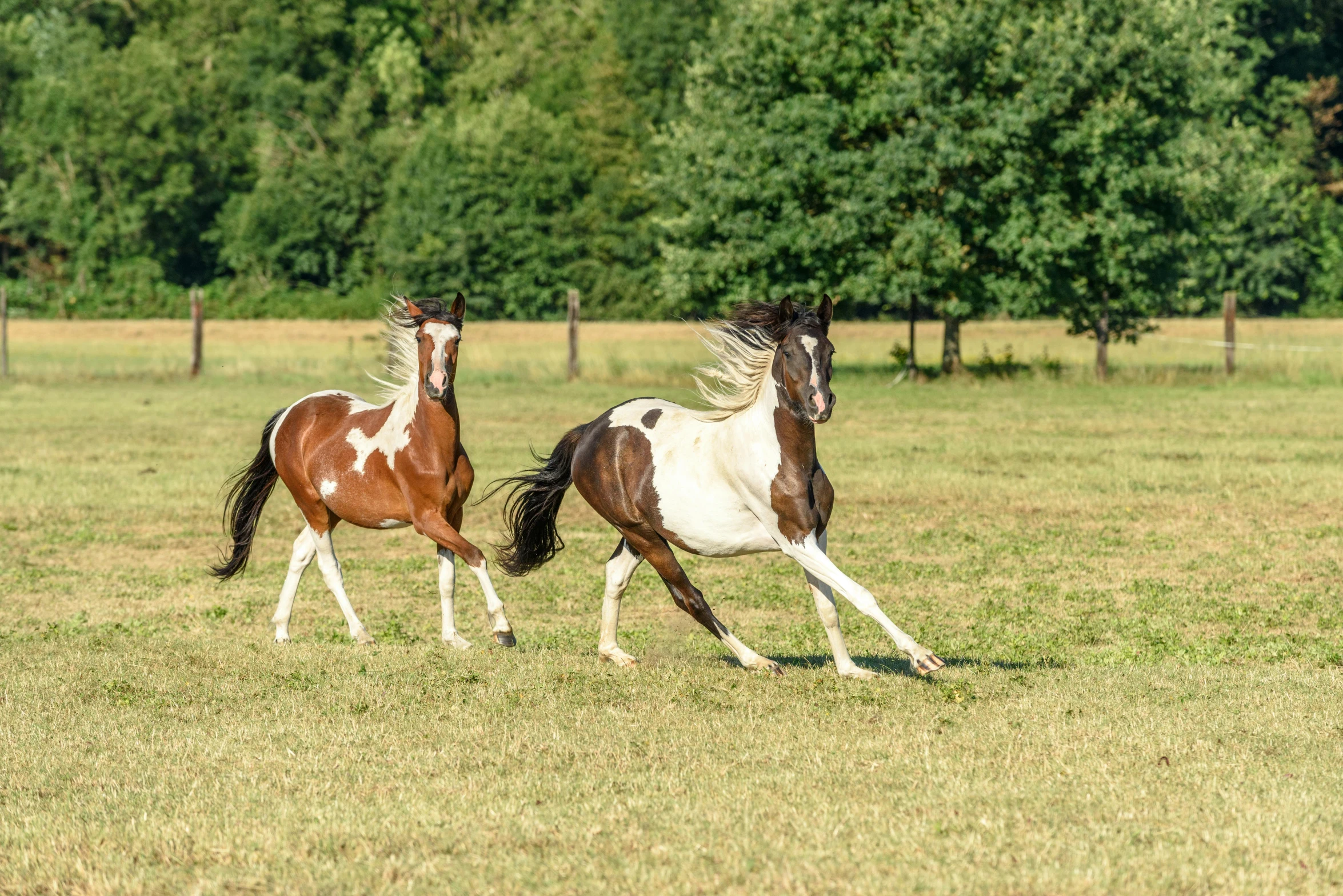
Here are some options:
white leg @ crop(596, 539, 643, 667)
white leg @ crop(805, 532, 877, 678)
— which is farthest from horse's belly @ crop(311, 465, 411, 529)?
white leg @ crop(805, 532, 877, 678)

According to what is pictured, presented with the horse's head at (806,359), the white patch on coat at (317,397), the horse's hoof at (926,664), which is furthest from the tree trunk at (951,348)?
the horse's hoof at (926,664)

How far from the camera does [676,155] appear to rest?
138 ft

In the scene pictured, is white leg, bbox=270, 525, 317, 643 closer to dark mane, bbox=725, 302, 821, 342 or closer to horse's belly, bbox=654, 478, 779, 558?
horse's belly, bbox=654, 478, 779, 558

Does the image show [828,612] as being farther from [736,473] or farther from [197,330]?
[197,330]

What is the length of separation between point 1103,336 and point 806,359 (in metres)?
31.8

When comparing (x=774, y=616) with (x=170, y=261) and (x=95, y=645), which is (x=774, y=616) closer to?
(x=95, y=645)

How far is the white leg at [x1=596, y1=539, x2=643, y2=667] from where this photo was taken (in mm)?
9391

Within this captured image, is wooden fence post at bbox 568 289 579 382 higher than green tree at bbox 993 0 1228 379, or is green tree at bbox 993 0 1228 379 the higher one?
green tree at bbox 993 0 1228 379

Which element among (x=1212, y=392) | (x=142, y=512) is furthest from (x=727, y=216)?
(x=142, y=512)

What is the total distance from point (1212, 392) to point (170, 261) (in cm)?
5522

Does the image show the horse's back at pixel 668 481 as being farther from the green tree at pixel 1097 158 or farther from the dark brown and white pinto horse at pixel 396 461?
the green tree at pixel 1097 158

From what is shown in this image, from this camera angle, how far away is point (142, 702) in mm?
8352

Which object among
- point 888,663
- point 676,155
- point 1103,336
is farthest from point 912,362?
point 888,663

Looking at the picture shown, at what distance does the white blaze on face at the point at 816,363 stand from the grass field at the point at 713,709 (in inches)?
60.2
